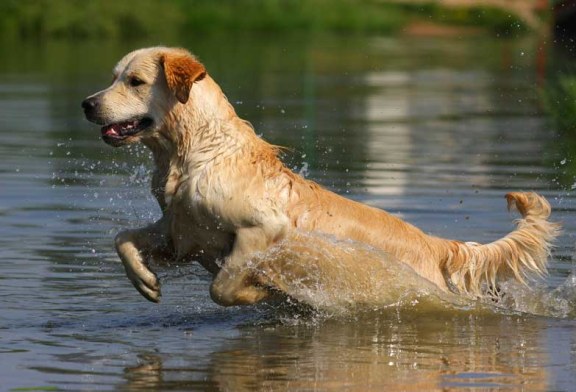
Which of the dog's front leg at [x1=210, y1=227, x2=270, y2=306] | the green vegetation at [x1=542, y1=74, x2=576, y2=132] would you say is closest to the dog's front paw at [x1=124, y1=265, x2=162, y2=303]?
the dog's front leg at [x1=210, y1=227, x2=270, y2=306]

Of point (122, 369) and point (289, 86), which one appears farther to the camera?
point (289, 86)

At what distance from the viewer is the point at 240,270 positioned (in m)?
9.89

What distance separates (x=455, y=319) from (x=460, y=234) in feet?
10.5

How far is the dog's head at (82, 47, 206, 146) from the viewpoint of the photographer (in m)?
9.91

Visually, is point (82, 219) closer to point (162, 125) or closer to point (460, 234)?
point (460, 234)

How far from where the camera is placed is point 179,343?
9.49m

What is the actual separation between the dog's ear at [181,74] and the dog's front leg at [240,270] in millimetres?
990

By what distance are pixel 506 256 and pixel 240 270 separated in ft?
6.40

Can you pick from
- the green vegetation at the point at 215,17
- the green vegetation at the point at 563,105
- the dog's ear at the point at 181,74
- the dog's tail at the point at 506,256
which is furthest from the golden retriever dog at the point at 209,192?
the green vegetation at the point at 215,17

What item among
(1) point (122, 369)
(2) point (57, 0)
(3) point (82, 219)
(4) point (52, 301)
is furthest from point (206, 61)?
(1) point (122, 369)

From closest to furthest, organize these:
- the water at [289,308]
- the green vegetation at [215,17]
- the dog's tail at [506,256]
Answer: the water at [289,308] < the dog's tail at [506,256] < the green vegetation at [215,17]

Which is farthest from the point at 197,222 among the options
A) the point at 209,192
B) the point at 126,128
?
the point at 126,128

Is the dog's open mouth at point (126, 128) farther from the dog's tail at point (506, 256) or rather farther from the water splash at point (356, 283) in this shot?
the dog's tail at point (506, 256)

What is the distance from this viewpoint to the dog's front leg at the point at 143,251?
9.98 metres
